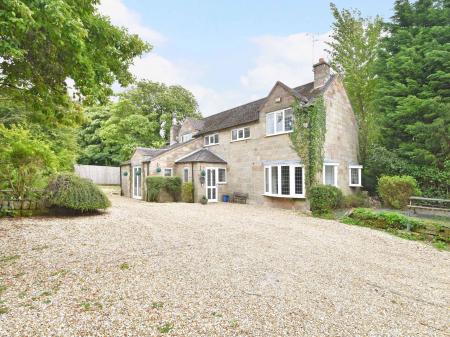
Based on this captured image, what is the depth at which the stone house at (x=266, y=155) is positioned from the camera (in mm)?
15172

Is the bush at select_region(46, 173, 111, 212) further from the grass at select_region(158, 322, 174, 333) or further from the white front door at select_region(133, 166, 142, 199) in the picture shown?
the white front door at select_region(133, 166, 142, 199)

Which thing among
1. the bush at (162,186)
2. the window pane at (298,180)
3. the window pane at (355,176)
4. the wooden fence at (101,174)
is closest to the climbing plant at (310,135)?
the window pane at (298,180)

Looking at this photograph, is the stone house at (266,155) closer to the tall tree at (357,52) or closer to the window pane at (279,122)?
the window pane at (279,122)

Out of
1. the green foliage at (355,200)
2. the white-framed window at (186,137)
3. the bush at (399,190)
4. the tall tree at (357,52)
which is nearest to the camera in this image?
the bush at (399,190)

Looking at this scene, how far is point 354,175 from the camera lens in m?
16.8

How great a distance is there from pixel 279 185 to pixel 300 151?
2479 mm

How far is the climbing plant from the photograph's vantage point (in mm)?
14109

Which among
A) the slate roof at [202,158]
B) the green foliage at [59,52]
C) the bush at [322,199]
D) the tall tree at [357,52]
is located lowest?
the bush at [322,199]

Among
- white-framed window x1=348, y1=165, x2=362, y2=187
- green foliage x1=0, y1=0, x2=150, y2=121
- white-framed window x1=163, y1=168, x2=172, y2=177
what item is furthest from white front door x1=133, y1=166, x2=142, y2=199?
white-framed window x1=348, y1=165, x2=362, y2=187

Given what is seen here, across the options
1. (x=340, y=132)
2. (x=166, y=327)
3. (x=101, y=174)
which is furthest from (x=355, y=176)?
(x=101, y=174)

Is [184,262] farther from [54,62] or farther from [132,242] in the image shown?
[54,62]

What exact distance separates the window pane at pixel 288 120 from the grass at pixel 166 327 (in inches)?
527

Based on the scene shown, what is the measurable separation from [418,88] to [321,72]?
5645mm

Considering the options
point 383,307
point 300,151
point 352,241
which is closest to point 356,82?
point 300,151
